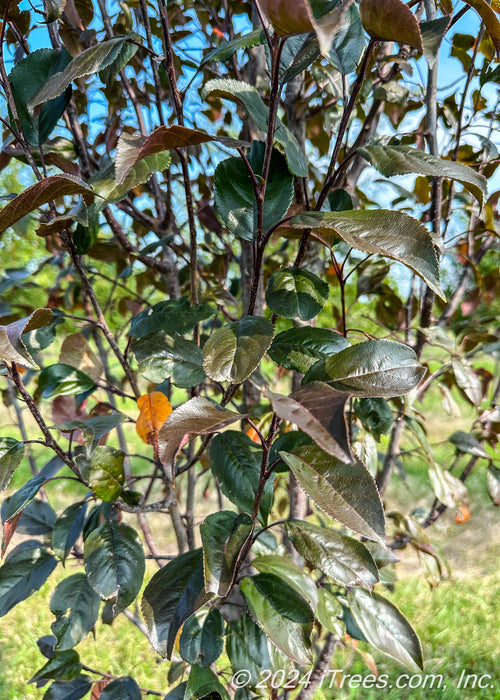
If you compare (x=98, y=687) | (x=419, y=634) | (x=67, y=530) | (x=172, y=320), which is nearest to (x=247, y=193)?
(x=172, y=320)

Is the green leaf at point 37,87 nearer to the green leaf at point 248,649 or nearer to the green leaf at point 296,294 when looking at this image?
the green leaf at point 296,294

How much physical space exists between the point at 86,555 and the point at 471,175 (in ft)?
1.97

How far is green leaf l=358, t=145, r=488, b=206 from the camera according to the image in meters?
0.40

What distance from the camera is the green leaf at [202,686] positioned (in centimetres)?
61

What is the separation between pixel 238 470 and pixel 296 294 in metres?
0.21

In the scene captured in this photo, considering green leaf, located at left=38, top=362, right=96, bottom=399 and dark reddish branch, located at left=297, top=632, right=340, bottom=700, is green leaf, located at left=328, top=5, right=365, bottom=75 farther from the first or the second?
dark reddish branch, located at left=297, top=632, right=340, bottom=700

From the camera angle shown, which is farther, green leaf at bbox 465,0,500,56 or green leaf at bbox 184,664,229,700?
green leaf at bbox 184,664,229,700

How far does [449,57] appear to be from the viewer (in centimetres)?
108

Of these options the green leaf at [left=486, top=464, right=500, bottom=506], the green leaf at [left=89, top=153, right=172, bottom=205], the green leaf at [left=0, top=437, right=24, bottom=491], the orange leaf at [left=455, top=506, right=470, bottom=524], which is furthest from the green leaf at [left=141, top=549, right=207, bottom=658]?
the green leaf at [left=486, top=464, right=500, bottom=506]

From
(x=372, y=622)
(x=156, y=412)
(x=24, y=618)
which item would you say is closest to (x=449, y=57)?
(x=156, y=412)

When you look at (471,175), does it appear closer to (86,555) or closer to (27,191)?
(27,191)

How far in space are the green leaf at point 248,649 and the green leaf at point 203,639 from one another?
0.10 feet

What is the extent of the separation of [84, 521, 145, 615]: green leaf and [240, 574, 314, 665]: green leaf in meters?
0.14

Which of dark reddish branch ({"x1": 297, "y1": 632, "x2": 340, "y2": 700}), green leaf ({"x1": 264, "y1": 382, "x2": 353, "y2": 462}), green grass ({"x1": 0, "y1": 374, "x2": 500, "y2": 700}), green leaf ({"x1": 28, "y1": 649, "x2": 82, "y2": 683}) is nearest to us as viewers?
green leaf ({"x1": 264, "y1": 382, "x2": 353, "y2": 462})
